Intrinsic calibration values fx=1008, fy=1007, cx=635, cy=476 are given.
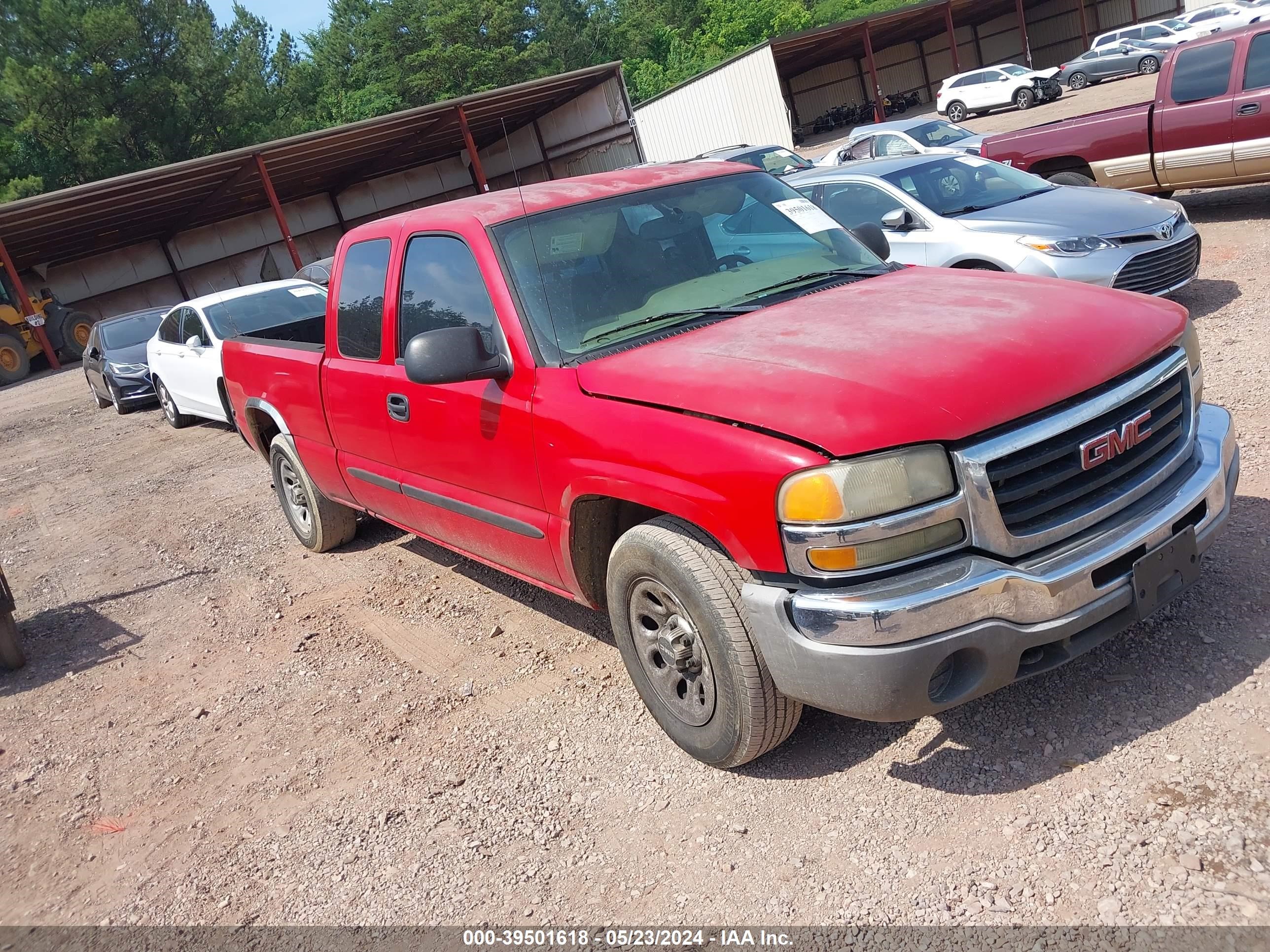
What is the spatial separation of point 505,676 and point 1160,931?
282cm

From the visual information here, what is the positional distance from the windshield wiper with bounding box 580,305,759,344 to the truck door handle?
116 centimetres

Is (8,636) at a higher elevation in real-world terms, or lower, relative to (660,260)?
lower

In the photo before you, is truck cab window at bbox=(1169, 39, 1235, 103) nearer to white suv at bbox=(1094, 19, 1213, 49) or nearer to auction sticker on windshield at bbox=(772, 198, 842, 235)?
auction sticker on windshield at bbox=(772, 198, 842, 235)

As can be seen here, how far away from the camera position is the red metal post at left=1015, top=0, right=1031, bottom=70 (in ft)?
139

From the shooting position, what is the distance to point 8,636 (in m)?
5.92

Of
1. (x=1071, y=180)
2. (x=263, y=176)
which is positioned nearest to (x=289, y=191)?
(x=263, y=176)

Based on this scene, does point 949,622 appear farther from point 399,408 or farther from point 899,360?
point 399,408

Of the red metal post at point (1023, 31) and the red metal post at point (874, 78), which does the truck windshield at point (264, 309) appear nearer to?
the red metal post at point (874, 78)

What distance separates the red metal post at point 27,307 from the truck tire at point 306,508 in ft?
76.7

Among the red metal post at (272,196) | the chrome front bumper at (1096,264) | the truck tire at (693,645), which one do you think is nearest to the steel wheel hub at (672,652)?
the truck tire at (693,645)

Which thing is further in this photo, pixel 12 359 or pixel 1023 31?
pixel 1023 31

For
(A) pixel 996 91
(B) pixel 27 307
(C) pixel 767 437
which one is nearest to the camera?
(C) pixel 767 437

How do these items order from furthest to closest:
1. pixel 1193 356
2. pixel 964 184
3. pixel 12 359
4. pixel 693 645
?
pixel 12 359
pixel 964 184
pixel 1193 356
pixel 693 645

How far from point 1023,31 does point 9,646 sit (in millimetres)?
47452
